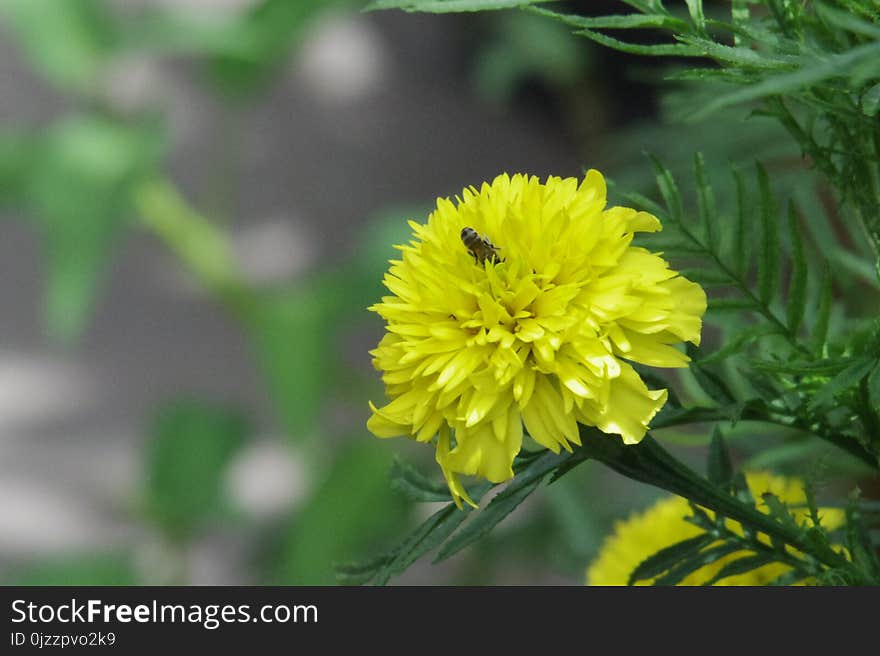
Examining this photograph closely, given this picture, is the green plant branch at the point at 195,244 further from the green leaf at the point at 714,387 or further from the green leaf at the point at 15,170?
the green leaf at the point at 714,387

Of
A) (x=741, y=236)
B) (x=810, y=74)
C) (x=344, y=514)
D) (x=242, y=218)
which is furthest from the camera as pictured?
(x=242, y=218)

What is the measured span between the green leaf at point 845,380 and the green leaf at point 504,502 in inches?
2.1

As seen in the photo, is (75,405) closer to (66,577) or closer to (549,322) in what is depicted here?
(66,577)

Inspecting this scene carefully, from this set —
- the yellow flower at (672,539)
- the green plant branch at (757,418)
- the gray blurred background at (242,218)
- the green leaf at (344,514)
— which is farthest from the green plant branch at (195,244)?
the green plant branch at (757,418)

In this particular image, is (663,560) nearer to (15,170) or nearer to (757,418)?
(757,418)

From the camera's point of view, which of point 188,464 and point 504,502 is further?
point 188,464

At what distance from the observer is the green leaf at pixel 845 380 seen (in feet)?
0.77

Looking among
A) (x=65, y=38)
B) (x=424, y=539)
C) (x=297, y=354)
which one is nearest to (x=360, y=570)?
(x=424, y=539)

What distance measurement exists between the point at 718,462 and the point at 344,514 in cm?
82

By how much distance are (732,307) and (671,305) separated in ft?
0.18

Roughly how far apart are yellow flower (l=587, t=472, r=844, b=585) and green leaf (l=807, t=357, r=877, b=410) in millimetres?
88

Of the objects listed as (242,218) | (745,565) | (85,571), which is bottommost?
(745,565)

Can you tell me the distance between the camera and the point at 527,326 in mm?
237
